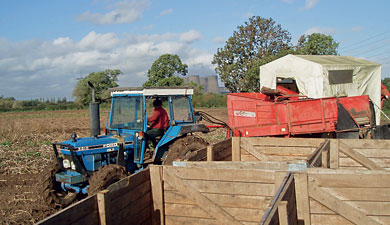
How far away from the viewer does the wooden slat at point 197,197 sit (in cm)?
383

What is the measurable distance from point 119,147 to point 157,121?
3.75ft

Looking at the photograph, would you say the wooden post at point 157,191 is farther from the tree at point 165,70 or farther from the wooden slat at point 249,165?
the tree at point 165,70

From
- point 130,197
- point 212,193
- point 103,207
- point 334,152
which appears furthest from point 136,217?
point 334,152

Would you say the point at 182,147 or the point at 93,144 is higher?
the point at 93,144

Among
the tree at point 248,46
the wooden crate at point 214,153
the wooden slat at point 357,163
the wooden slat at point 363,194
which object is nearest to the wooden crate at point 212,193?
the wooden slat at point 363,194

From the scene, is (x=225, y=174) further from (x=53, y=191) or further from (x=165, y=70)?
(x=165, y=70)

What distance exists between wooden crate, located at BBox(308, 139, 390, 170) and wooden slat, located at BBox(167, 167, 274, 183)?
2.14 meters

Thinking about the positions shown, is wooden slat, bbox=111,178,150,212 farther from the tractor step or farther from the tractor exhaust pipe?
the tractor exhaust pipe

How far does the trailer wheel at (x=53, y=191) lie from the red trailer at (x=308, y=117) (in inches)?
220

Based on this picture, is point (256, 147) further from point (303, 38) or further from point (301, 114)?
point (303, 38)

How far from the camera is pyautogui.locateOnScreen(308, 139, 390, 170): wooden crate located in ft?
18.4

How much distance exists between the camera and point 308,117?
9.38m

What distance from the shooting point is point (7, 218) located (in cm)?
602

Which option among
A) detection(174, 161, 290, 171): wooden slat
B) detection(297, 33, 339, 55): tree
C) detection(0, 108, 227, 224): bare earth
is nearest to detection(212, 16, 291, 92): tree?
detection(297, 33, 339, 55): tree
